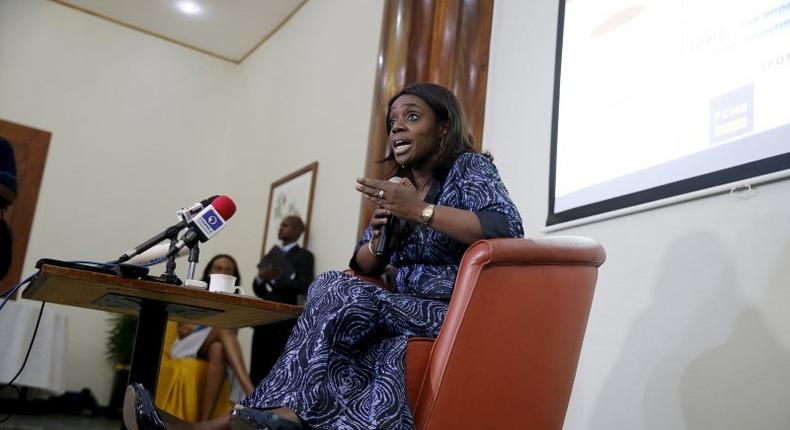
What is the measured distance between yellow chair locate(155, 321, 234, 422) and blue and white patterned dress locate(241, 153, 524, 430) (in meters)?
2.56

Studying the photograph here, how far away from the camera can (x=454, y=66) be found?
342 cm

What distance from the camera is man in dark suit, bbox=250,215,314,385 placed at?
416cm

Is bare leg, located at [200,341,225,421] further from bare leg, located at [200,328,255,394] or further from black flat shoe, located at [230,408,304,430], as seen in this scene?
black flat shoe, located at [230,408,304,430]

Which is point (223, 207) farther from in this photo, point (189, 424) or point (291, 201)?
point (291, 201)

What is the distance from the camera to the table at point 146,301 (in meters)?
1.76

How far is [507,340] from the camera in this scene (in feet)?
4.88

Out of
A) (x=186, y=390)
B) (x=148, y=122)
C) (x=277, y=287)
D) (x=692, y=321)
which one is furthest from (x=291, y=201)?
(x=692, y=321)

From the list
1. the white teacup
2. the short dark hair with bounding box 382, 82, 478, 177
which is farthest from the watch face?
the white teacup

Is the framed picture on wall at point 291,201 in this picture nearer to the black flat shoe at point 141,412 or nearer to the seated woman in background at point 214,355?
the seated woman in background at point 214,355

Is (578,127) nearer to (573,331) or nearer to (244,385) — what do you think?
(573,331)

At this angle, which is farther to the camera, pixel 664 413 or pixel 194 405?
pixel 194 405

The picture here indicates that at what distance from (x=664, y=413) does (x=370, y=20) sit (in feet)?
11.3

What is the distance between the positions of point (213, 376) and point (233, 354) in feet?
0.56

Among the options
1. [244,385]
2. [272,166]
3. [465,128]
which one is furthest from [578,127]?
[272,166]
